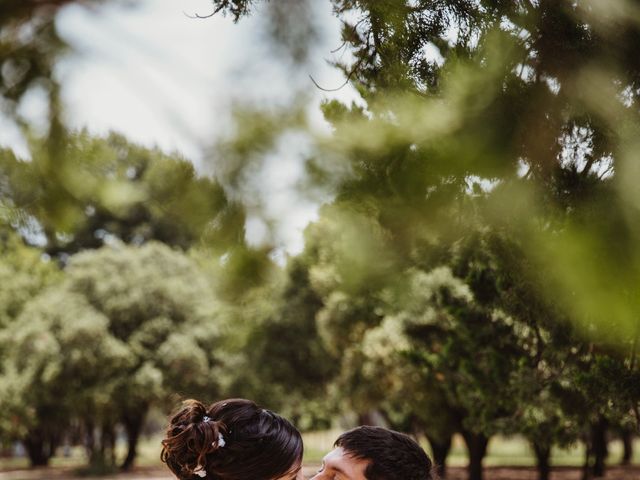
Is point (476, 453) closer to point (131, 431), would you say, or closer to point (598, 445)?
point (598, 445)

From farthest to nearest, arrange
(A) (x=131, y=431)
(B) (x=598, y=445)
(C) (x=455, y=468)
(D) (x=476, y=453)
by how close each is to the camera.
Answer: (A) (x=131, y=431) < (C) (x=455, y=468) < (B) (x=598, y=445) < (D) (x=476, y=453)

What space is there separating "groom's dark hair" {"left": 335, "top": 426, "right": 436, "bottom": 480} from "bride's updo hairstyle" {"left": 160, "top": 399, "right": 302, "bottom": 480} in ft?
0.73

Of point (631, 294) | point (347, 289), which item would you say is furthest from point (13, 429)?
point (631, 294)

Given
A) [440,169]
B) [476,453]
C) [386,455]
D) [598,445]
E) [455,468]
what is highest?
[440,169]

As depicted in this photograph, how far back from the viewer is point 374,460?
2799 mm

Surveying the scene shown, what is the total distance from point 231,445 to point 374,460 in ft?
1.74

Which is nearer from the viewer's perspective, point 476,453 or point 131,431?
point 476,453

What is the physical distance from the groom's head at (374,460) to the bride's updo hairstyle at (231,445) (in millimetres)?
166

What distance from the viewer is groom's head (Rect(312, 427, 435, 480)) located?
279 centimetres

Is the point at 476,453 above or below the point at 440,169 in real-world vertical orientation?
below

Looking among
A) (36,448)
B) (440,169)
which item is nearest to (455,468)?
(36,448)

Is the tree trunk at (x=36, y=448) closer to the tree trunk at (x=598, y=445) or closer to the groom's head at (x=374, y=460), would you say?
the tree trunk at (x=598, y=445)

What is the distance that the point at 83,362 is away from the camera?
84.9ft

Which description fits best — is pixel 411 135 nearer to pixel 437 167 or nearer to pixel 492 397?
pixel 437 167
